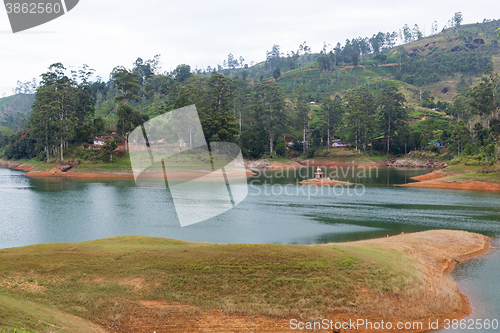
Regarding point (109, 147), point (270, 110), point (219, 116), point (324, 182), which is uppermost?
point (270, 110)

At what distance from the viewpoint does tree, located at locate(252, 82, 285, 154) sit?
342 ft

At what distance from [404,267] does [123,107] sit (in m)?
76.5

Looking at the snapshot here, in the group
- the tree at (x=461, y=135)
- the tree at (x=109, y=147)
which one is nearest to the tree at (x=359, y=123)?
the tree at (x=461, y=135)

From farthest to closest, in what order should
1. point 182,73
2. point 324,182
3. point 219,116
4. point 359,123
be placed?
point 182,73 → point 359,123 → point 219,116 → point 324,182

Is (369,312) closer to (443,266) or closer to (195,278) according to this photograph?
(195,278)

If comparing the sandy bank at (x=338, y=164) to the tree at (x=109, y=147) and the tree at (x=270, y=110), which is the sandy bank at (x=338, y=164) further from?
the tree at (x=109, y=147)

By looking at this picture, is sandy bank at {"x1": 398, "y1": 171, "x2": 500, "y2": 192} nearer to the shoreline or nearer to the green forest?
the green forest

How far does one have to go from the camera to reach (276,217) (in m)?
35.1

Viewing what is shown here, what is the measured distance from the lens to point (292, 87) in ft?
560

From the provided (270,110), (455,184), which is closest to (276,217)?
(455,184)

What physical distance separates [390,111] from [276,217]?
85.7 m

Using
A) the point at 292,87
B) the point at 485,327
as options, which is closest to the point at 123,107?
the point at 485,327

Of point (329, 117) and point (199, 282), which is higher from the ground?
point (329, 117)

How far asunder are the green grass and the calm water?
598 cm
